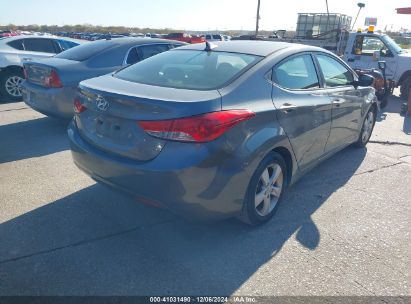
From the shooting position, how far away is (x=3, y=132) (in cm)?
584

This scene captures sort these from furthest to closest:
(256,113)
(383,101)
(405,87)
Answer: (405,87), (383,101), (256,113)

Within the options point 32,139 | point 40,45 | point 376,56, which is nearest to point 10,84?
point 40,45

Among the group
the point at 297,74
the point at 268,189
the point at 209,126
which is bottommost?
the point at 268,189

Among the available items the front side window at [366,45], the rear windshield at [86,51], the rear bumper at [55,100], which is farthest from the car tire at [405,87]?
the rear bumper at [55,100]

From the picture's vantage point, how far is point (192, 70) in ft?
10.6

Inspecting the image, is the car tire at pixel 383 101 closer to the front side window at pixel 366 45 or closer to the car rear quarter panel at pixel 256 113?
the front side window at pixel 366 45

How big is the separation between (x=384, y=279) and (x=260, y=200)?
3.74 ft

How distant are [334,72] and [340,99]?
390 millimetres

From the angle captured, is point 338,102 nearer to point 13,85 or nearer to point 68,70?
point 68,70

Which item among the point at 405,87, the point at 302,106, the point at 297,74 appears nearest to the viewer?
the point at 302,106

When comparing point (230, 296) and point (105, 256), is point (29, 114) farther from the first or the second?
point (230, 296)

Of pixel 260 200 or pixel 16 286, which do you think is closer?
pixel 16 286

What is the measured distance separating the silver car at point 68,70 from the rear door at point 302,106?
3513 mm

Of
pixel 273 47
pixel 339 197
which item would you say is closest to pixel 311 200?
pixel 339 197
